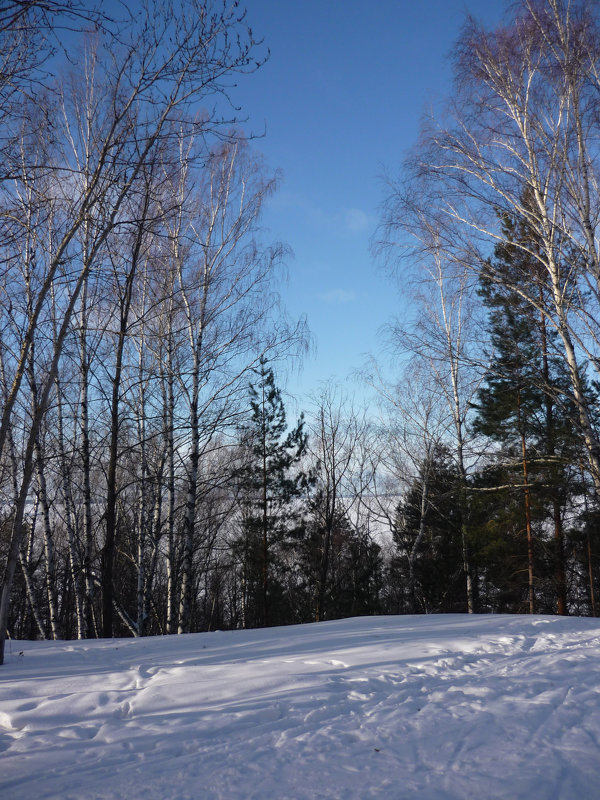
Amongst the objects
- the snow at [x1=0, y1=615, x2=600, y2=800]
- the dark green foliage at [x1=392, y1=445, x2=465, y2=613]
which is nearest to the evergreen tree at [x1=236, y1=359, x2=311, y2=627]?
the dark green foliage at [x1=392, y1=445, x2=465, y2=613]

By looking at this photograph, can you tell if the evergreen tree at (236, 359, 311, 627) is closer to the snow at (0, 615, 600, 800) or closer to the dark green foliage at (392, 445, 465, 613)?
the dark green foliage at (392, 445, 465, 613)

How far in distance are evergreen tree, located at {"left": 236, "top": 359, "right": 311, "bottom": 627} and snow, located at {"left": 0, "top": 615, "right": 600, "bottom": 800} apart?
42.2ft

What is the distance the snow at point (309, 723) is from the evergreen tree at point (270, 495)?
12.9 meters

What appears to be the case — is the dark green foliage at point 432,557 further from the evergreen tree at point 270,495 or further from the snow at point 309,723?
the snow at point 309,723

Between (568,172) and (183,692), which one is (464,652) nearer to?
(183,692)

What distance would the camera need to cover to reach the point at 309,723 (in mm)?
2975

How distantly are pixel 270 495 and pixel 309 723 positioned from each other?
16.4 meters

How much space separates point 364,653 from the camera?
14.8 ft

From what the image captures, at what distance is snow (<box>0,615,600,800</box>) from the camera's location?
2.33m

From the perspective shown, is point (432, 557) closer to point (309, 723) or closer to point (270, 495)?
point (270, 495)

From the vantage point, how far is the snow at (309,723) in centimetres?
233

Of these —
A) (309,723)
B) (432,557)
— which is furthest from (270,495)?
(309,723)

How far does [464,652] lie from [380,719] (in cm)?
177

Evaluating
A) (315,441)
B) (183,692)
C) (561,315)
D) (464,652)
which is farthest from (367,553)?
(183,692)
